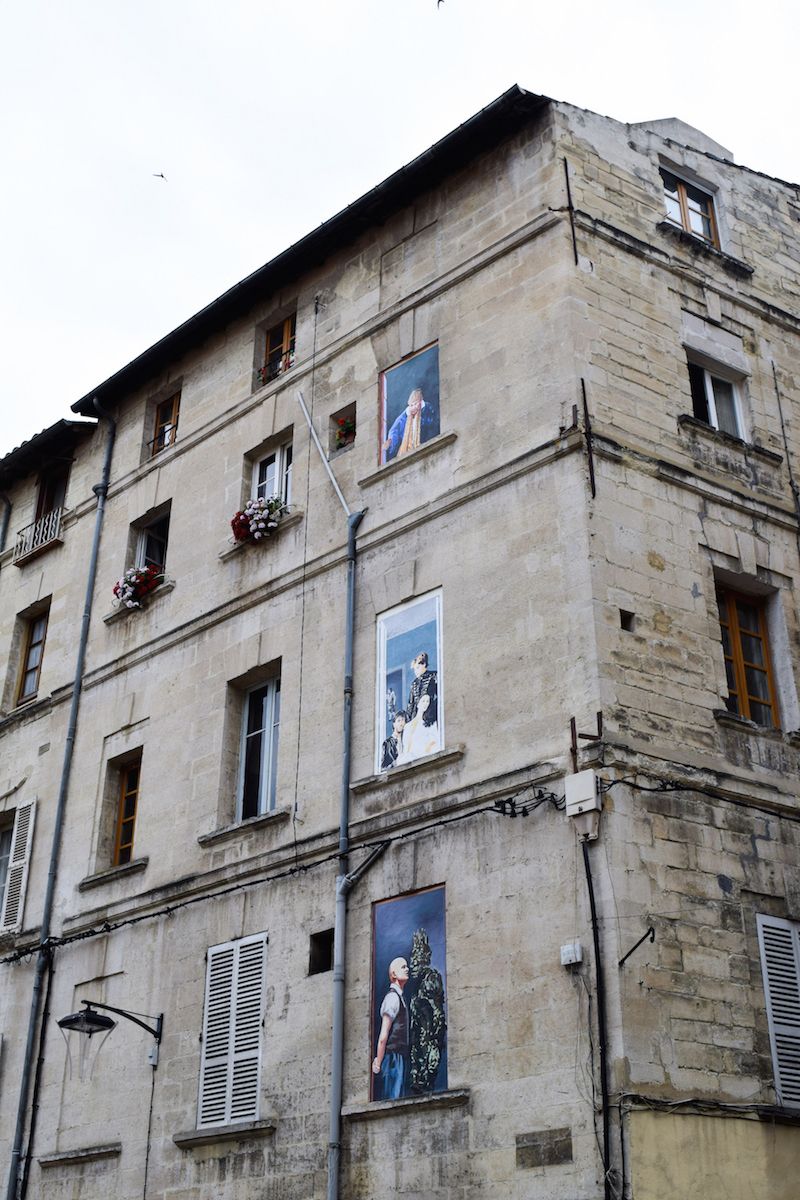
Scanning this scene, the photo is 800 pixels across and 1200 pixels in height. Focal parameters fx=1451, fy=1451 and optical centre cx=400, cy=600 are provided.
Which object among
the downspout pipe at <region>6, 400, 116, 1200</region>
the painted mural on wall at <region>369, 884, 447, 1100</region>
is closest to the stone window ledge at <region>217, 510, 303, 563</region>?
the downspout pipe at <region>6, 400, 116, 1200</region>

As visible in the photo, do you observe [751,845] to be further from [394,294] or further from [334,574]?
[394,294]

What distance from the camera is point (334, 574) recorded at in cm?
1711

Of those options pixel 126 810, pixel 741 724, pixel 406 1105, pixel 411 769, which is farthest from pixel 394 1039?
pixel 126 810

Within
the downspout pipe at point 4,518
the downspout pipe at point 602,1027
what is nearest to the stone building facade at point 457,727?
the downspout pipe at point 602,1027

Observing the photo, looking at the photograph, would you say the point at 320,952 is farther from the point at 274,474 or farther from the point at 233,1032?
the point at 274,474

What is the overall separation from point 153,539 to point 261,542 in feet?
11.3

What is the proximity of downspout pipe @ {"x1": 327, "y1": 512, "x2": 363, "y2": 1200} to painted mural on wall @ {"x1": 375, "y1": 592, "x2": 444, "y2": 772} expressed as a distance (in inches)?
15.4

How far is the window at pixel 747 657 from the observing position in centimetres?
Answer: 1501

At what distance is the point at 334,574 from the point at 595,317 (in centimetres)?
423

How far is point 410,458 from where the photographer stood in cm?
1666

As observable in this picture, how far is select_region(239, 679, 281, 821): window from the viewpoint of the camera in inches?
677

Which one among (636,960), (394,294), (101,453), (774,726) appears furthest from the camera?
(101,453)

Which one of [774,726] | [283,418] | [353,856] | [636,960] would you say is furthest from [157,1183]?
[283,418]

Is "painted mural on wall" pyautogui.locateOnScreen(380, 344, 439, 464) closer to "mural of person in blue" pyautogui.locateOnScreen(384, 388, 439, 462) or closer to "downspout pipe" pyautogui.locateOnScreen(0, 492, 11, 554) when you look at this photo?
"mural of person in blue" pyautogui.locateOnScreen(384, 388, 439, 462)
